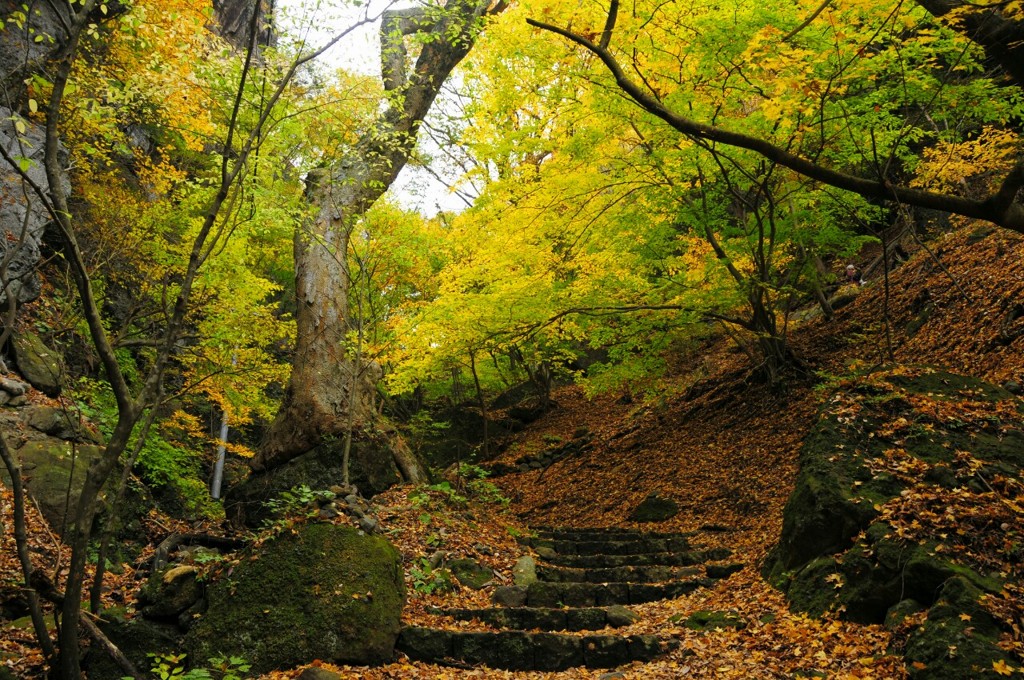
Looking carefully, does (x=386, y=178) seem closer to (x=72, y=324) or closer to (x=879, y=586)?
(x=72, y=324)

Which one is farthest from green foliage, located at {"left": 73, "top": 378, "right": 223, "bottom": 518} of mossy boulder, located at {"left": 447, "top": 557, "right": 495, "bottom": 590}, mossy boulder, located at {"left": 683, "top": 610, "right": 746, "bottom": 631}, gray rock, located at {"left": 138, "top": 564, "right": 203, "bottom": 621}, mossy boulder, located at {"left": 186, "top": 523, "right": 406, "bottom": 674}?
mossy boulder, located at {"left": 683, "top": 610, "right": 746, "bottom": 631}

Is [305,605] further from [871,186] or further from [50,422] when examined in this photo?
[50,422]

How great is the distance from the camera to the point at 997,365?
315 inches

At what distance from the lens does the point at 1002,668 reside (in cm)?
332

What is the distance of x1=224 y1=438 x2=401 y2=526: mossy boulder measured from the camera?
860 centimetres

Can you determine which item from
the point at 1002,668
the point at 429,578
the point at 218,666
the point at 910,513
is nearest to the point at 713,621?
the point at 910,513

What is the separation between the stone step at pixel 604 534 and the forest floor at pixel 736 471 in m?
0.44

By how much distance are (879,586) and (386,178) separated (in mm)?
9330

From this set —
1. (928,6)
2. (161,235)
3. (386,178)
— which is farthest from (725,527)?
(161,235)

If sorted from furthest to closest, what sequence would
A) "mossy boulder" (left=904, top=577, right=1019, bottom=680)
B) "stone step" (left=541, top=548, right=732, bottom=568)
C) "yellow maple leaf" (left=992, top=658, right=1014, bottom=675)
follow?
"stone step" (left=541, top=548, right=732, bottom=568), "mossy boulder" (left=904, top=577, right=1019, bottom=680), "yellow maple leaf" (left=992, top=658, right=1014, bottom=675)

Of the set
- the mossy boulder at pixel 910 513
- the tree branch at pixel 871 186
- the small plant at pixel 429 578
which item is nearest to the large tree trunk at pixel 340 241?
the small plant at pixel 429 578

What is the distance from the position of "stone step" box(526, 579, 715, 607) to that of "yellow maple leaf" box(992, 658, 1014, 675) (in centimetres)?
340

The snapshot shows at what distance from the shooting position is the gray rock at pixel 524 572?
6.92 meters

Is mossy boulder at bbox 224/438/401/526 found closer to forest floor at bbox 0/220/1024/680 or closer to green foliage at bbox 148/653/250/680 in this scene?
forest floor at bbox 0/220/1024/680
